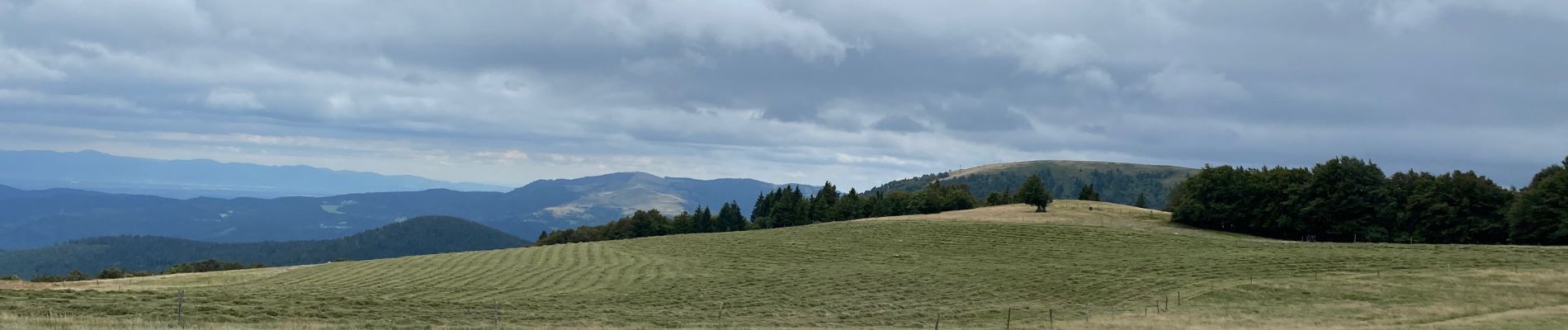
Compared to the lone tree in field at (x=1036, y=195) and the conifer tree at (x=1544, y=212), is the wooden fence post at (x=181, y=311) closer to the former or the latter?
the conifer tree at (x=1544, y=212)

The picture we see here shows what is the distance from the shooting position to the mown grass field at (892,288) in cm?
2994

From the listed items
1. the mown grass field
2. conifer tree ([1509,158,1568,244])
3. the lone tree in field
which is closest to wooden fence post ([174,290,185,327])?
the mown grass field

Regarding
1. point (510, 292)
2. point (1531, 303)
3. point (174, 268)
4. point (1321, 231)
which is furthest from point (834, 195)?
point (1531, 303)

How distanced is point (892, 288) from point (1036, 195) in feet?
210

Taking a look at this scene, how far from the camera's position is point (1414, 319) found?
31734mm

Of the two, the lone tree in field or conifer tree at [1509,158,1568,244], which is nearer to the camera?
conifer tree at [1509,158,1568,244]

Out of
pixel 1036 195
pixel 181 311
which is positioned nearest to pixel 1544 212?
pixel 1036 195

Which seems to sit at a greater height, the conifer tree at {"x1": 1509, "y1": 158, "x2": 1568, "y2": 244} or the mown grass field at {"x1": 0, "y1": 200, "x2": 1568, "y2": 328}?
the conifer tree at {"x1": 1509, "y1": 158, "x2": 1568, "y2": 244}

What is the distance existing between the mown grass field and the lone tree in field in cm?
2472

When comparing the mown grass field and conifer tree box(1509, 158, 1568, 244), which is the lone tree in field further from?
conifer tree box(1509, 158, 1568, 244)

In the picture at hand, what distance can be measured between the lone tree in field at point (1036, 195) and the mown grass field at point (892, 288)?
24.7 meters

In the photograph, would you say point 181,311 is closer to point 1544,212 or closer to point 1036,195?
point 1544,212

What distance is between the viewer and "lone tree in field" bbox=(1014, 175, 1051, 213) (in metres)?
107

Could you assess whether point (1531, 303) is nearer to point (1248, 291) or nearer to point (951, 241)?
point (1248, 291)
